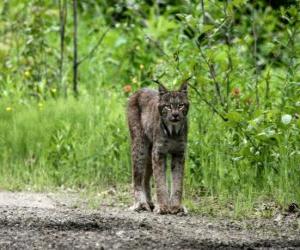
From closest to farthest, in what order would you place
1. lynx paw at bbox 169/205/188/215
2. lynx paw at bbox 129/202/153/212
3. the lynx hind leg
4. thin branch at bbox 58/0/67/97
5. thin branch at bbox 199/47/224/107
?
lynx paw at bbox 169/205/188/215
lynx paw at bbox 129/202/153/212
the lynx hind leg
thin branch at bbox 199/47/224/107
thin branch at bbox 58/0/67/97

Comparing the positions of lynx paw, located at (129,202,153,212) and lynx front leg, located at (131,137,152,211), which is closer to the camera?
lynx paw, located at (129,202,153,212)

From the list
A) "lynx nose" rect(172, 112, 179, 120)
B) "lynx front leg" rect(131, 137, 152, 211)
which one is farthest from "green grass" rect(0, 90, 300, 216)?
"lynx nose" rect(172, 112, 179, 120)

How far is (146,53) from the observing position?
13453 mm

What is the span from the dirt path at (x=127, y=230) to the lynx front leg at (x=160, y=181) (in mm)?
218

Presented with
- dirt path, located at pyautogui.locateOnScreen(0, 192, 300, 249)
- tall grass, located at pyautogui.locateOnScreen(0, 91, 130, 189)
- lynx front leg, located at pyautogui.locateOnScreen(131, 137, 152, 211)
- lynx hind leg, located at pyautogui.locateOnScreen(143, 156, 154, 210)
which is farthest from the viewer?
tall grass, located at pyautogui.locateOnScreen(0, 91, 130, 189)

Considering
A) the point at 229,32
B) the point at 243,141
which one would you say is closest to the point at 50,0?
the point at 229,32

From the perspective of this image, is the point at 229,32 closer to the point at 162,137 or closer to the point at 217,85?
the point at 217,85

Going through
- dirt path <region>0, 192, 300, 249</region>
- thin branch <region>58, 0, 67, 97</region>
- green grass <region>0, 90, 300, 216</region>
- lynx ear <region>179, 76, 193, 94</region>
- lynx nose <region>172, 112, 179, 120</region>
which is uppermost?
thin branch <region>58, 0, 67, 97</region>

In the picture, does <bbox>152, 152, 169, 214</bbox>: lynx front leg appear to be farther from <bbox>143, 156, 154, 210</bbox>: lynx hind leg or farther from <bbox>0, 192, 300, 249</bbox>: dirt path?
<bbox>143, 156, 154, 210</bbox>: lynx hind leg

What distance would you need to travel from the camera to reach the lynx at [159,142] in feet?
27.0

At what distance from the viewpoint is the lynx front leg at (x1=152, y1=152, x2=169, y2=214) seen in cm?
818

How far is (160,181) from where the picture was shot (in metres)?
8.27

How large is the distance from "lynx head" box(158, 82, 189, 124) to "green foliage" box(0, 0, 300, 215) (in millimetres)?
371

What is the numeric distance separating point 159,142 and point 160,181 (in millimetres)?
337
